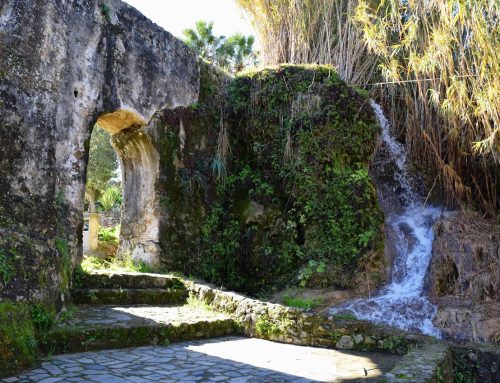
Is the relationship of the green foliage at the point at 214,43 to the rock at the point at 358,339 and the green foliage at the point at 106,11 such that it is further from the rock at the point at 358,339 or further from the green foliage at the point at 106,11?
the rock at the point at 358,339

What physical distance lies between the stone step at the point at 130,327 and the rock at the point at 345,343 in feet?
3.97

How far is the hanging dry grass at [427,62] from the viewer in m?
5.50

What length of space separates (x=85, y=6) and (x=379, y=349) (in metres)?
5.77

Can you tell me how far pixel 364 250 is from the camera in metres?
7.14

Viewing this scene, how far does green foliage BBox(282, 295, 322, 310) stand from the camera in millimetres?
6281

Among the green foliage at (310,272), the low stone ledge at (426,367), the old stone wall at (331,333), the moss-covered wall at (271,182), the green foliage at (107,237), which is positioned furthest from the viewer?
the green foliage at (107,237)

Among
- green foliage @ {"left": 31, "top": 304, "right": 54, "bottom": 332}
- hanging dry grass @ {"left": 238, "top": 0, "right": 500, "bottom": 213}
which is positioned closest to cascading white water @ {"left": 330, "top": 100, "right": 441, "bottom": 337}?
hanging dry grass @ {"left": 238, "top": 0, "right": 500, "bottom": 213}

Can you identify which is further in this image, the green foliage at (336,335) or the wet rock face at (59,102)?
the wet rock face at (59,102)

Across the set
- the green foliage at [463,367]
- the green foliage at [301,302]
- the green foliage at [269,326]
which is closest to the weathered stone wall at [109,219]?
the green foliage at [301,302]

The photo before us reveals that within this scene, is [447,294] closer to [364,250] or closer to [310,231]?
[364,250]

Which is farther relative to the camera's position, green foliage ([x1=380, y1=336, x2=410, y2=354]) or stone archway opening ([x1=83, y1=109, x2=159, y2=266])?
stone archway opening ([x1=83, y1=109, x2=159, y2=266])

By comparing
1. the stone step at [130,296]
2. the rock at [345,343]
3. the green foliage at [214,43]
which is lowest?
the rock at [345,343]

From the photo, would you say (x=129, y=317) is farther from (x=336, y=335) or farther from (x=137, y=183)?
(x=137, y=183)

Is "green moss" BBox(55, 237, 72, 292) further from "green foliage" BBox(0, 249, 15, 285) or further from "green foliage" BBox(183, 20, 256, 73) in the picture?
"green foliage" BBox(183, 20, 256, 73)
